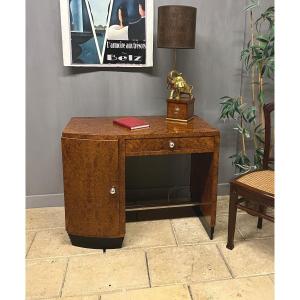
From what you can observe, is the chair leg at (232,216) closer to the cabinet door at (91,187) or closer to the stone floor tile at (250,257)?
the stone floor tile at (250,257)

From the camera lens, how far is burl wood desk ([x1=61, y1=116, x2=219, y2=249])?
1.85 m

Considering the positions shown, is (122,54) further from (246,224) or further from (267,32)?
(246,224)

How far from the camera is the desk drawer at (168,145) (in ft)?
6.20

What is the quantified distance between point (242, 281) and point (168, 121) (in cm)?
109

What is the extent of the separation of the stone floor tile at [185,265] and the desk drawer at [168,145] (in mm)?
645

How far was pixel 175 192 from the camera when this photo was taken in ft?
8.82

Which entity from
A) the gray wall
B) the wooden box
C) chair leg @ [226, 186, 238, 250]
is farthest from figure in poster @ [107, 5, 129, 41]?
chair leg @ [226, 186, 238, 250]

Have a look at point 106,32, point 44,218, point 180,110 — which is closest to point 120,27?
point 106,32

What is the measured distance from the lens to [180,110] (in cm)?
212

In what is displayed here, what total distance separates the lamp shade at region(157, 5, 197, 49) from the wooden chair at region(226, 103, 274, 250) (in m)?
0.70

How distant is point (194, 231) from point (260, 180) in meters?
0.63

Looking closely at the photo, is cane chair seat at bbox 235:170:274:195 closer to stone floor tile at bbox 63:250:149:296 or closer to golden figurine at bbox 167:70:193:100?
golden figurine at bbox 167:70:193:100

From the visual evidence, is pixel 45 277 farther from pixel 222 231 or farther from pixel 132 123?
Answer: pixel 222 231
